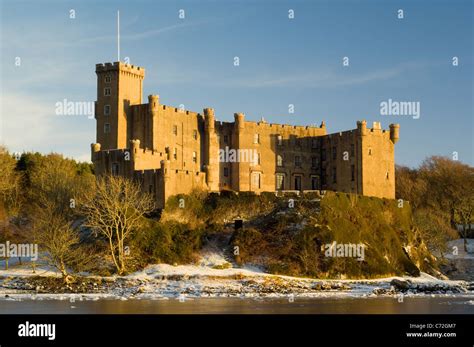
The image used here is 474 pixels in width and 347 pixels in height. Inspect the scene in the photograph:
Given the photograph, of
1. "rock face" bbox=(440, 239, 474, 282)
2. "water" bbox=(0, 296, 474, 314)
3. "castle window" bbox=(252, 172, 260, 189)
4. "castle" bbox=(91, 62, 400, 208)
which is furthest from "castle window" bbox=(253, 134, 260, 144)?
"water" bbox=(0, 296, 474, 314)

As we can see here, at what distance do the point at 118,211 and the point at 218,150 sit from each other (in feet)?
59.7

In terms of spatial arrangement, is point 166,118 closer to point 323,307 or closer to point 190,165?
point 190,165

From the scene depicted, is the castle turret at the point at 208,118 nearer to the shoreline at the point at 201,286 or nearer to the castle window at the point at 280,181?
the castle window at the point at 280,181

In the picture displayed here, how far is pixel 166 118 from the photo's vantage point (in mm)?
72062

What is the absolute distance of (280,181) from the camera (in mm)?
80125

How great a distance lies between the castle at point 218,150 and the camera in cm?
6662

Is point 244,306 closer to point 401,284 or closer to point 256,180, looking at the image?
point 401,284

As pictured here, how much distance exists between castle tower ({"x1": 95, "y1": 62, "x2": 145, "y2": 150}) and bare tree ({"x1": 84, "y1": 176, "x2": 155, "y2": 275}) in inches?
315

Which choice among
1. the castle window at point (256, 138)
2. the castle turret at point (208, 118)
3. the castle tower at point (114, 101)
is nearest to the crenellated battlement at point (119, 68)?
the castle tower at point (114, 101)

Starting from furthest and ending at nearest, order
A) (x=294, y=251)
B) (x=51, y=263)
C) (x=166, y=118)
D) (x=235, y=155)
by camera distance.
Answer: (x=235, y=155), (x=166, y=118), (x=294, y=251), (x=51, y=263)

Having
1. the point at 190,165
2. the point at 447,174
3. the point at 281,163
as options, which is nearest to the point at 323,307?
the point at 190,165

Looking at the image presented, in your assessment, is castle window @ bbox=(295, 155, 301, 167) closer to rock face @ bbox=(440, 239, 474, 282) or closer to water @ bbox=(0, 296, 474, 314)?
rock face @ bbox=(440, 239, 474, 282)

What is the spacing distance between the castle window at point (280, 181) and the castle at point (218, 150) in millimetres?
106
